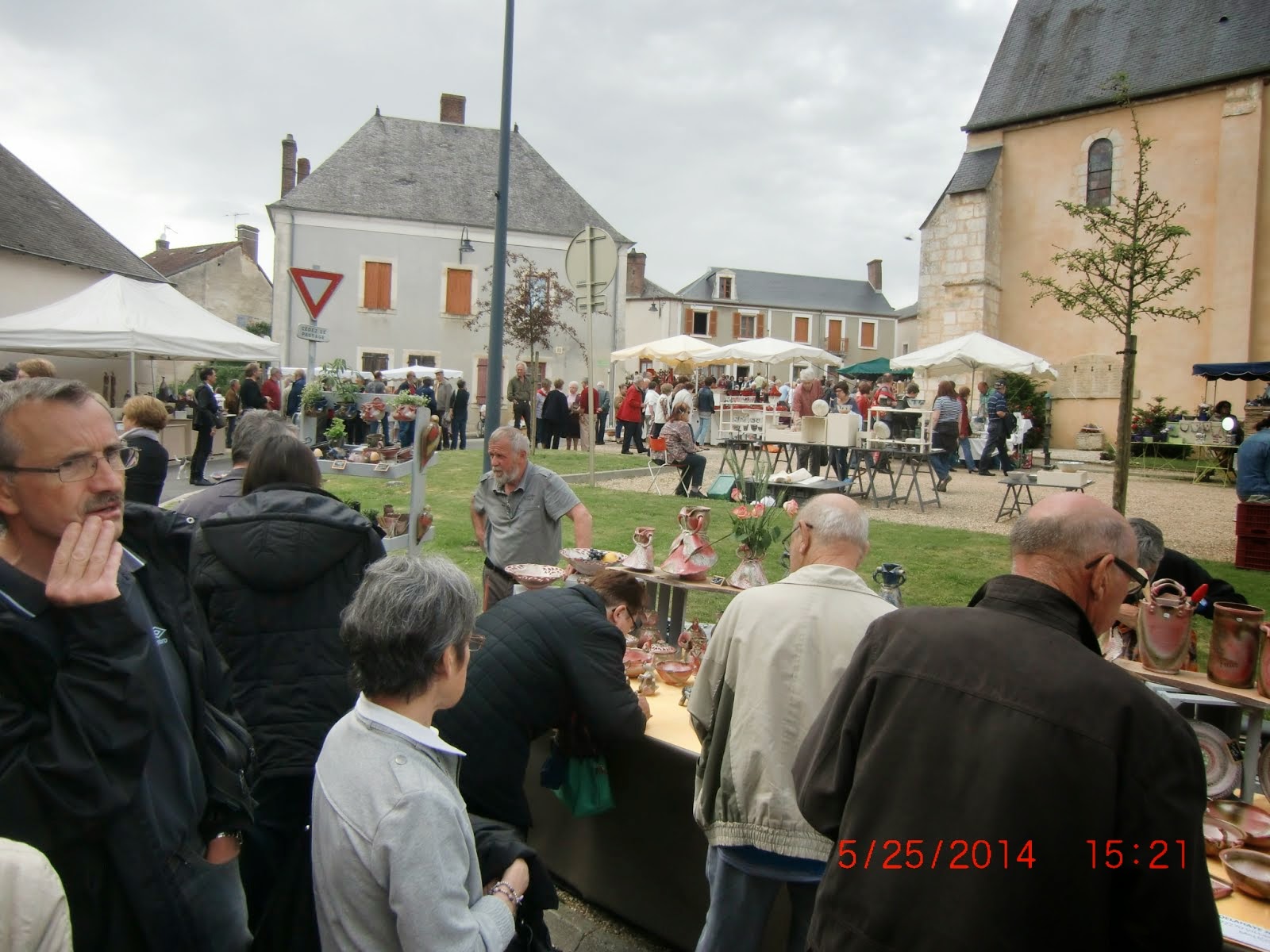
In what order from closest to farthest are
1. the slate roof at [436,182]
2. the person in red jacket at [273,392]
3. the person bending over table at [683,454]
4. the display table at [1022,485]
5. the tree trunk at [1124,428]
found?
the tree trunk at [1124,428] < the display table at [1022,485] < the person bending over table at [683,454] < the person in red jacket at [273,392] < the slate roof at [436,182]

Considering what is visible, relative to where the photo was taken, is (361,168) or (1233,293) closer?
(1233,293)

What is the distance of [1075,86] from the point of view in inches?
953

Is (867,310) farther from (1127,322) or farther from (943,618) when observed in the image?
(943,618)

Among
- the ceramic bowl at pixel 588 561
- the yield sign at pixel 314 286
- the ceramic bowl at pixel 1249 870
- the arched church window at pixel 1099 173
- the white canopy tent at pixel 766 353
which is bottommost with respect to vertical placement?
the ceramic bowl at pixel 1249 870

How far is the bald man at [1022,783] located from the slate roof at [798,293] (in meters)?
54.3

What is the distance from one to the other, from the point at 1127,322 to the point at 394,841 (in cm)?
818

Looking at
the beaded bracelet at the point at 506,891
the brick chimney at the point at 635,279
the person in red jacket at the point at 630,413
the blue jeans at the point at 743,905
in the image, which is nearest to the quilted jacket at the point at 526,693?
the blue jeans at the point at 743,905

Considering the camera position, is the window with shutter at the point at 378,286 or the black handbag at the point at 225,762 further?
the window with shutter at the point at 378,286

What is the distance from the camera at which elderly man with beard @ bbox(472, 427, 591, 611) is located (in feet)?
16.6

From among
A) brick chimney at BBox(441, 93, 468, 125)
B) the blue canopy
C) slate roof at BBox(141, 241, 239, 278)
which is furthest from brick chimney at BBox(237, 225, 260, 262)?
the blue canopy

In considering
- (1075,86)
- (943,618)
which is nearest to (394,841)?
(943,618)

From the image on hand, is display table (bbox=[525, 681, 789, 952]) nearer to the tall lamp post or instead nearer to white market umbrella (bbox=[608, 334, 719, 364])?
the tall lamp post

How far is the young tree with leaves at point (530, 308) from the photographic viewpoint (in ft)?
96.4

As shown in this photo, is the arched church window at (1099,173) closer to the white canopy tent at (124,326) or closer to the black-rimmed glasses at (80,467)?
the white canopy tent at (124,326)
